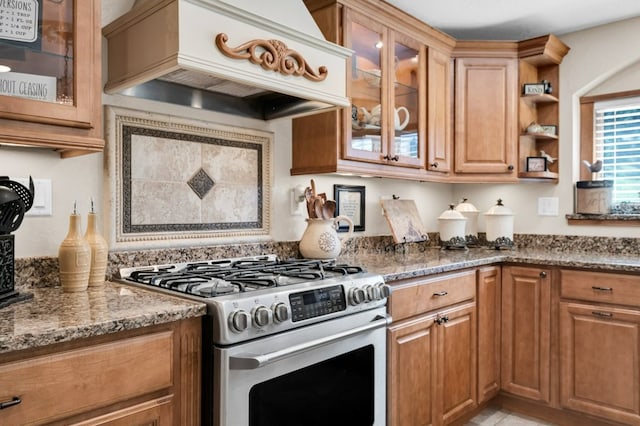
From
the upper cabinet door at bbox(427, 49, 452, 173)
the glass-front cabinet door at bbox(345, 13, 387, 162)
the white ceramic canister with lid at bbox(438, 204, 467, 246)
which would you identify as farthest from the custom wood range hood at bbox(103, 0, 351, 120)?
the white ceramic canister with lid at bbox(438, 204, 467, 246)

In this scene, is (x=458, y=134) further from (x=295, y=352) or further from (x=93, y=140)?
(x=93, y=140)

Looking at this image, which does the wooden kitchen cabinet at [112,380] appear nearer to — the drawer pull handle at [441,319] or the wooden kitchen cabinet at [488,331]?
the drawer pull handle at [441,319]

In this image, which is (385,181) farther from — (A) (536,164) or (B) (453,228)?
(A) (536,164)

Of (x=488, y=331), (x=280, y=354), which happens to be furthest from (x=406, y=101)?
(x=280, y=354)

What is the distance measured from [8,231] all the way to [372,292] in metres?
1.19

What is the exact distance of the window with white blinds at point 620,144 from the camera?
294 centimetres

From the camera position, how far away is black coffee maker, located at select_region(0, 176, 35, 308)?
1298 millimetres

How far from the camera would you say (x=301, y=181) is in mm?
2471

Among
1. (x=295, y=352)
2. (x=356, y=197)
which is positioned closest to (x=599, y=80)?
(x=356, y=197)

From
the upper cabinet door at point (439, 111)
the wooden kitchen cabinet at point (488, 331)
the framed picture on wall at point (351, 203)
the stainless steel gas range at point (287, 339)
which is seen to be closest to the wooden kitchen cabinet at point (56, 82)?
the stainless steel gas range at point (287, 339)

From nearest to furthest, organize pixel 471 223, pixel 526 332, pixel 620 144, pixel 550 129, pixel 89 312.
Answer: pixel 89 312 < pixel 526 332 < pixel 620 144 < pixel 550 129 < pixel 471 223

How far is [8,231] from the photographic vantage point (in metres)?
1.34

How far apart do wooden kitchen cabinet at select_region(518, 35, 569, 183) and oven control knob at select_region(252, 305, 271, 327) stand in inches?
89.0

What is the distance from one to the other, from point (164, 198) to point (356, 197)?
3.95 ft
